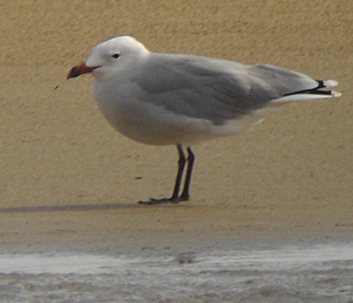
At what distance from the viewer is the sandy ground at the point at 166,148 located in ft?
19.7

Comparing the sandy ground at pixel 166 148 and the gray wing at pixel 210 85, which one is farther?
the gray wing at pixel 210 85

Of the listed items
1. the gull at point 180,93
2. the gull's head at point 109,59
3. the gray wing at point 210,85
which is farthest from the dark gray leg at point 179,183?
the gull's head at point 109,59

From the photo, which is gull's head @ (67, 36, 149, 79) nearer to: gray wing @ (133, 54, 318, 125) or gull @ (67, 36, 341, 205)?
gull @ (67, 36, 341, 205)

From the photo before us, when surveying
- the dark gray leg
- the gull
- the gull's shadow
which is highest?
the gull

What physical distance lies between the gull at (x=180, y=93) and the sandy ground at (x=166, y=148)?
0.37m

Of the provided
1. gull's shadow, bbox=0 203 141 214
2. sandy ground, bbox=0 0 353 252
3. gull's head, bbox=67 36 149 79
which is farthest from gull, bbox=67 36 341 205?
sandy ground, bbox=0 0 353 252

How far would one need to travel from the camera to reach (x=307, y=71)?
31.7 feet

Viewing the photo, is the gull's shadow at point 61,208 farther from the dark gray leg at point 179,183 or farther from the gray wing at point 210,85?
the gray wing at point 210,85

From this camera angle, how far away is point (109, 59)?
6.86m

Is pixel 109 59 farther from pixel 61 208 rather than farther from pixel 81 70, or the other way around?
pixel 61 208

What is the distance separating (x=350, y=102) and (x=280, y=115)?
24.4 inches

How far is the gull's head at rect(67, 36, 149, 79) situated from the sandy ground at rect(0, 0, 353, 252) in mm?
700

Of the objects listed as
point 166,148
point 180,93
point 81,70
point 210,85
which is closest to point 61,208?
point 81,70

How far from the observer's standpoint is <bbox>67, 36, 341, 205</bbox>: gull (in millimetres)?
6691
